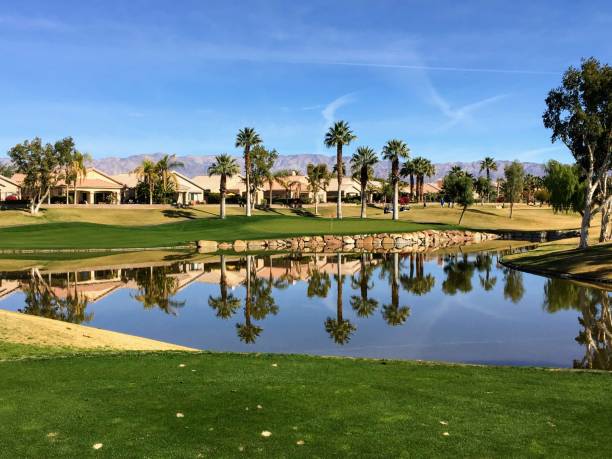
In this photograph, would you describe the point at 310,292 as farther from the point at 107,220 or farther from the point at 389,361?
the point at 107,220

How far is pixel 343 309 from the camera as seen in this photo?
29.4m

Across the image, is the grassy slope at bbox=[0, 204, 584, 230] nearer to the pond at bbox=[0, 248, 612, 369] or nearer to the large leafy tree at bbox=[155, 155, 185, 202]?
the large leafy tree at bbox=[155, 155, 185, 202]

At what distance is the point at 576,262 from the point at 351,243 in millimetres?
32911

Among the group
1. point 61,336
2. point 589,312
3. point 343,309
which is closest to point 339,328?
point 343,309

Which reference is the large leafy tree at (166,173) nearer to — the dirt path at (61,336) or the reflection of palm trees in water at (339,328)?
the reflection of palm trees in water at (339,328)

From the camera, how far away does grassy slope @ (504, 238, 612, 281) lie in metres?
38.9

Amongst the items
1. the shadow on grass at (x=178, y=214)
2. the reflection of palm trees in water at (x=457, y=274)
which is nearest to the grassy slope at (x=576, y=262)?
the reflection of palm trees in water at (x=457, y=274)

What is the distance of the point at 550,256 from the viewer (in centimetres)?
4819

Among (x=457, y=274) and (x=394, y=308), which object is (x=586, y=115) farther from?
(x=394, y=308)

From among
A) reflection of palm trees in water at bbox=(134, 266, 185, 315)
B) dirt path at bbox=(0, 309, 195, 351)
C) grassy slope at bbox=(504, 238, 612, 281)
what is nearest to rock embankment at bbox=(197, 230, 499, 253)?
reflection of palm trees in water at bbox=(134, 266, 185, 315)

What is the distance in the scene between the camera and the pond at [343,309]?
833 inches

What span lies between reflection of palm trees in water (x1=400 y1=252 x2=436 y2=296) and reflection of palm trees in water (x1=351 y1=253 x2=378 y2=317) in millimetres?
2582

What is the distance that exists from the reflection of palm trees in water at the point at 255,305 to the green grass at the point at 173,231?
28293 mm

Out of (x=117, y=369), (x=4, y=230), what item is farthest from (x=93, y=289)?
(x=4, y=230)
